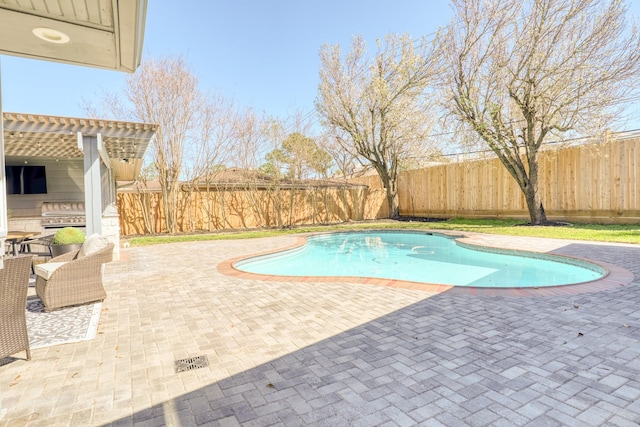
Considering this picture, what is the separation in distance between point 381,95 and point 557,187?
8.49 meters

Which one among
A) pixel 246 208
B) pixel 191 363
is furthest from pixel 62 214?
pixel 191 363

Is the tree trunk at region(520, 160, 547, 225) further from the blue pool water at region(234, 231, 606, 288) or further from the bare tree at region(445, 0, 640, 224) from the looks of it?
the blue pool water at region(234, 231, 606, 288)

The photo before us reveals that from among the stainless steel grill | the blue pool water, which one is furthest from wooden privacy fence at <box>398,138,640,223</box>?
the stainless steel grill

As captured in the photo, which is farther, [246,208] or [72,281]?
[246,208]

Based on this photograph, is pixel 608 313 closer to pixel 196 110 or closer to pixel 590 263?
pixel 590 263

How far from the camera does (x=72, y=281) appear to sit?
4.30 metres

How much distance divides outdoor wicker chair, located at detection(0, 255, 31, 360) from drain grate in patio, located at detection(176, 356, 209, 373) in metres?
1.25

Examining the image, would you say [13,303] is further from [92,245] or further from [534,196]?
[534,196]

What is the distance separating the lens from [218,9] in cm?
1209

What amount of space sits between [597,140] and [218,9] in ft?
46.4

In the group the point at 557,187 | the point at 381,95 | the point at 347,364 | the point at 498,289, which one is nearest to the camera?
the point at 347,364

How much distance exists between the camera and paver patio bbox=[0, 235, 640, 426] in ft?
6.84

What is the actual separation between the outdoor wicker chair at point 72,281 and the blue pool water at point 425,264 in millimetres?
3024

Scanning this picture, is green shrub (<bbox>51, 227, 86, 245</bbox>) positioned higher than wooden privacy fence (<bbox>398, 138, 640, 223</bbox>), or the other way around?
wooden privacy fence (<bbox>398, 138, 640, 223</bbox>)
